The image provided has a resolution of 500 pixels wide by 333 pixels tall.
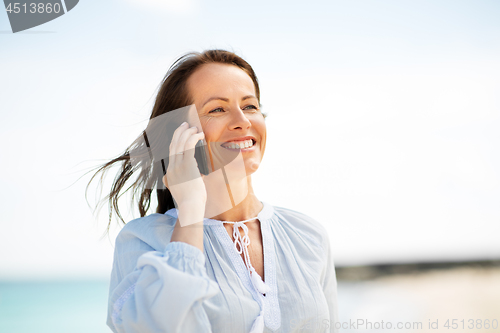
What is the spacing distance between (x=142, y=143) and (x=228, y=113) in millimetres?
581

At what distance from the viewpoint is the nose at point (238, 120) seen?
1.95 metres

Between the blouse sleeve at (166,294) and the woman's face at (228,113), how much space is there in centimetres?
66

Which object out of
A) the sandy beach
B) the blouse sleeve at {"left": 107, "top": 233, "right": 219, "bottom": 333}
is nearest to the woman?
the blouse sleeve at {"left": 107, "top": 233, "right": 219, "bottom": 333}

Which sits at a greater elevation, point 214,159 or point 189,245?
point 214,159

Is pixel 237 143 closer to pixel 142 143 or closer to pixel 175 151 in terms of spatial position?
pixel 175 151

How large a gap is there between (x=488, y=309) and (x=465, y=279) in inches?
116

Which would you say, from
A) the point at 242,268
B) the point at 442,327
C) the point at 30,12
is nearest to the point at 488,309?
the point at 442,327

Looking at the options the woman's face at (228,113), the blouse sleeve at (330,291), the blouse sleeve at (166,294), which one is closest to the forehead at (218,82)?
the woman's face at (228,113)

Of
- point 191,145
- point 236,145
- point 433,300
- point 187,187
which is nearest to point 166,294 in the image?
point 187,187

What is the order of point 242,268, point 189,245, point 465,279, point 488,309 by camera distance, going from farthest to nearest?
point 465,279 → point 488,309 → point 242,268 → point 189,245

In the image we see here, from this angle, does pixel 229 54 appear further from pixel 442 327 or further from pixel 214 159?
pixel 442 327

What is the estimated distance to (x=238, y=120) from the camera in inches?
76.8

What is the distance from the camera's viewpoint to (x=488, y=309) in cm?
725

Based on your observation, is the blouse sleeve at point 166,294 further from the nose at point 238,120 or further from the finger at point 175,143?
the nose at point 238,120
